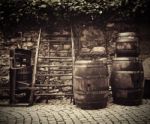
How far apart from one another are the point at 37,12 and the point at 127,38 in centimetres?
280

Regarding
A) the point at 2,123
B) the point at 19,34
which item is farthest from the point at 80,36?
the point at 2,123

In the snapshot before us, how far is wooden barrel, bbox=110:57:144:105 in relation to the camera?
17.9 ft

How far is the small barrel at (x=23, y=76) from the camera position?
5.91 metres

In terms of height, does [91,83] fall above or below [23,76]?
below

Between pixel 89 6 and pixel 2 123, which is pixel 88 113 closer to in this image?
pixel 2 123

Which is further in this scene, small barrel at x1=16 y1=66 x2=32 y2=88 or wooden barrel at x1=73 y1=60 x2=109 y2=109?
small barrel at x1=16 y1=66 x2=32 y2=88

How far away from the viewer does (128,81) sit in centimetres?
546

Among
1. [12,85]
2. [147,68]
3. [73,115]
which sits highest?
[147,68]

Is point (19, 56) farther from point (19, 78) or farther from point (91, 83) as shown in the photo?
point (91, 83)

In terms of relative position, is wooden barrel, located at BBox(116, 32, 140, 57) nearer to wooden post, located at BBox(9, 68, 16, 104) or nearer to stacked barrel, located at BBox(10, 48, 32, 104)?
stacked barrel, located at BBox(10, 48, 32, 104)

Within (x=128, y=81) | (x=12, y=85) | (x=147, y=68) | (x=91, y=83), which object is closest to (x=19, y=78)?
(x=12, y=85)

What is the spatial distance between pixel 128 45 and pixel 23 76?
2.80 m

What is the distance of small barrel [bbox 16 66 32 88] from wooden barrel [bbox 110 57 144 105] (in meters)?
2.29

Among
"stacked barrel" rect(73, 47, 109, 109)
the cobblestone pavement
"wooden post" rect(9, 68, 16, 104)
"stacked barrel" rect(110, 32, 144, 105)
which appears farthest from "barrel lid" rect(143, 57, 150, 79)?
"wooden post" rect(9, 68, 16, 104)
